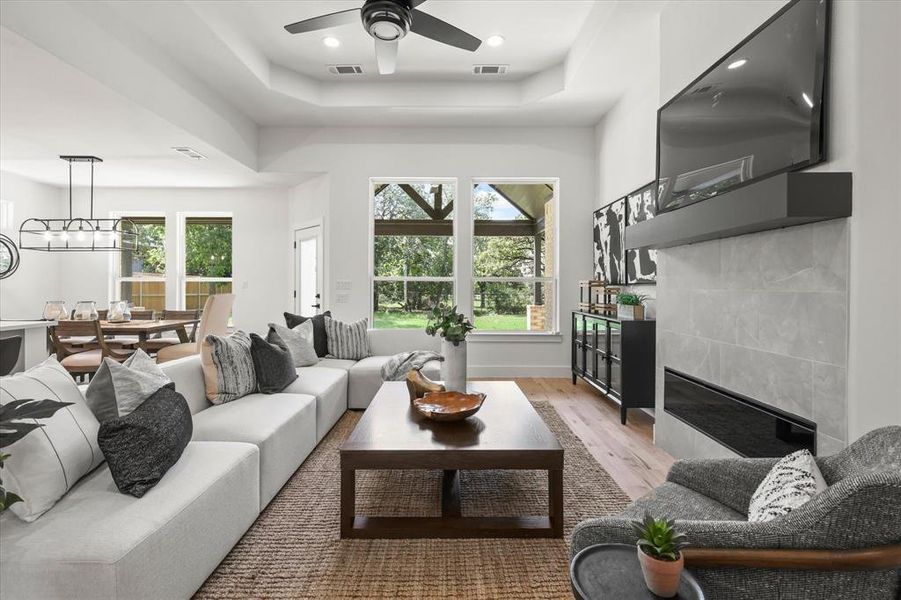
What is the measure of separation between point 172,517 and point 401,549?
36.4 inches

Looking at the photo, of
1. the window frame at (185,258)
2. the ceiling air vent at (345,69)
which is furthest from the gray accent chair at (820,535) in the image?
the window frame at (185,258)

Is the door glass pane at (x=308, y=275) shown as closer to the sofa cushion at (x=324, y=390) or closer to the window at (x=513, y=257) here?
the window at (x=513, y=257)

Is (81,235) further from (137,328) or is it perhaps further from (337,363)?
(337,363)

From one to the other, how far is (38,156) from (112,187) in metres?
1.64

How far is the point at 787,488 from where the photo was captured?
125 centimetres

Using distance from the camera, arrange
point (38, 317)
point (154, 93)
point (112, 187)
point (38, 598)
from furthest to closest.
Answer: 1. point (112, 187)
2. point (38, 317)
3. point (154, 93)
4. point (38, 598)

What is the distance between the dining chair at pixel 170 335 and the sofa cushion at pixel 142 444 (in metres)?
3.72

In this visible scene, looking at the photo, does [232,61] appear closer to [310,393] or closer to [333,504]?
[310,393]

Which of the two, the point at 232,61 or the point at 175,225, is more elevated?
the point at 232,61

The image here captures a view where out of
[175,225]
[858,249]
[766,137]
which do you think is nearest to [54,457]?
[858,249]

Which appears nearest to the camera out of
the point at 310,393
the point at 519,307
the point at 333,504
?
the point at 333,504

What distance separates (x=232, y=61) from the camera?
4.17 meters

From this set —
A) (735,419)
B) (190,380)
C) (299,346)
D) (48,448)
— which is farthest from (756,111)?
(299,346)

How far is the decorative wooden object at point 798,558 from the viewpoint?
975mm
